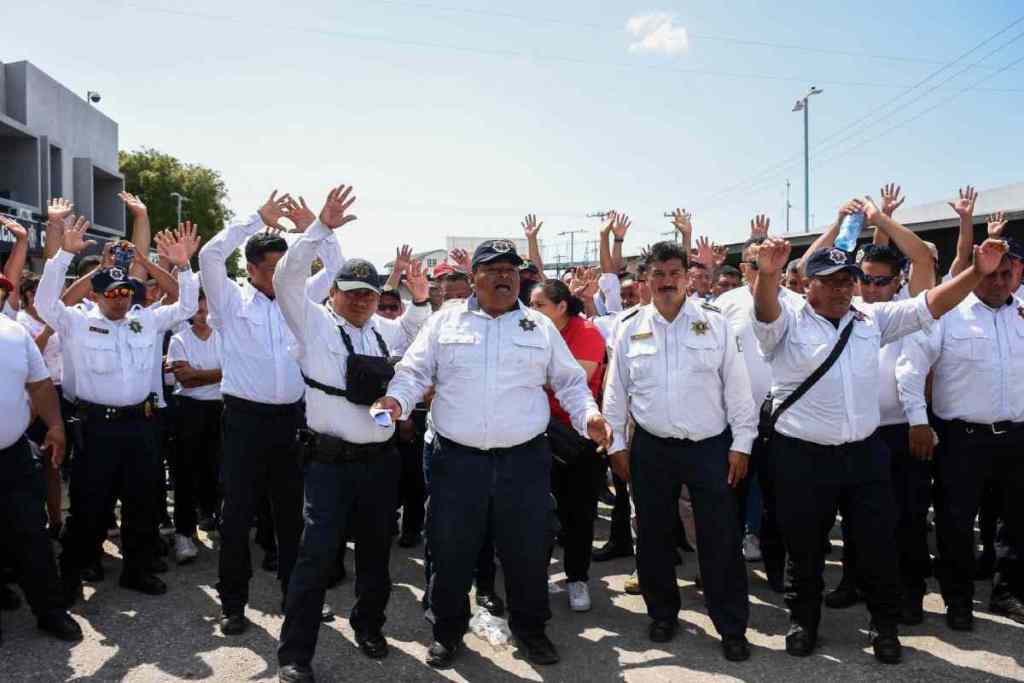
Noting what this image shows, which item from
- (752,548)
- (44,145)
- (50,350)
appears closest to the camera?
(752,548)

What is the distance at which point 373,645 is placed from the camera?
4.22m

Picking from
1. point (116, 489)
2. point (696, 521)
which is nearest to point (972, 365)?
point (696, 521)

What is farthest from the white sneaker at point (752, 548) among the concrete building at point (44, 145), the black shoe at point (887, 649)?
the concrete building at point (44, 145)

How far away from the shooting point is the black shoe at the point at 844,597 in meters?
4.93

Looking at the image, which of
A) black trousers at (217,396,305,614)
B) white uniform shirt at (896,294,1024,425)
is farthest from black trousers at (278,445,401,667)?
white uniform shirt at (896,294,1024,425)

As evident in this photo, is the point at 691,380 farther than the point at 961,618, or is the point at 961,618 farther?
the point at 961,618

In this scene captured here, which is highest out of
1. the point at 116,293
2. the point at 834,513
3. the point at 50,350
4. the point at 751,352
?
the point at 116,293

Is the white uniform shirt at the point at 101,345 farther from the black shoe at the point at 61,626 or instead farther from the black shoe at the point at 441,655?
the black shoe at the point at 441,655

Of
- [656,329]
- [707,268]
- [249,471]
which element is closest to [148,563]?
[249,471]

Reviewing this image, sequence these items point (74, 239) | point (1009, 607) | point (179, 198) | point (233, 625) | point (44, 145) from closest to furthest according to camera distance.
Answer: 1. point (233, 625)
2. point (1009, 607)
3. point (74, 239)
4. point (44, 145)
5. point (179, 198)

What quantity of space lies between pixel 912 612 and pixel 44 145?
30.7 metres

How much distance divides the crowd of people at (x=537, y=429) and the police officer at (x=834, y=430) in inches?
0.5

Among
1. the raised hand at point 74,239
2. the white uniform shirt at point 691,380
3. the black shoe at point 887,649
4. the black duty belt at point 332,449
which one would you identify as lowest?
the black shoe at point 887,649

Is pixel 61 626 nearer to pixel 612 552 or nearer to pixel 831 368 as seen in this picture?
pixel 612 552
